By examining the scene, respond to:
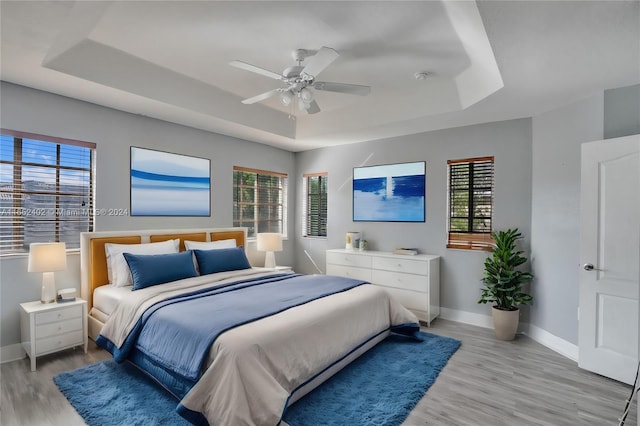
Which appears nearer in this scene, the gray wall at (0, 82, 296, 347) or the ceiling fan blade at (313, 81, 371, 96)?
the ceiling fan blade at (313, 81, 371, 96)

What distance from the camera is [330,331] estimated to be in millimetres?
2641

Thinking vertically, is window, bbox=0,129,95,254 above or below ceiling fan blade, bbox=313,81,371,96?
below

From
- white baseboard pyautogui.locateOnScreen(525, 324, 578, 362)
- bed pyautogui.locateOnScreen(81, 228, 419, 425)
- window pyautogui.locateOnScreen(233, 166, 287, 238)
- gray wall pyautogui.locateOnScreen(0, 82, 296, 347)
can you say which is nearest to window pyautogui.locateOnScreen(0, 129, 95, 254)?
gray wall pyautogui.locateOnScreen(0, 82, 296, 347)

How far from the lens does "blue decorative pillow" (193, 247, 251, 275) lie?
12.7ft

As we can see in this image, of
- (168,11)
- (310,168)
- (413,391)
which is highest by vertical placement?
(168,11)

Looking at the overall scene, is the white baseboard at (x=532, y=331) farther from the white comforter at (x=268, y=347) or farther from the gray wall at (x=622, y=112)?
the gray wall at (x=622, y=112)

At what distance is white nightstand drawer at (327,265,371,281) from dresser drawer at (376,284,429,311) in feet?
1.37

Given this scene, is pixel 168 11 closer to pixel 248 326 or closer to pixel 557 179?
pixel 248 326

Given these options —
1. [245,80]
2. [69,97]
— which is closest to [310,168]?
[245,80]

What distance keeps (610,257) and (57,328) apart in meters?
4.99

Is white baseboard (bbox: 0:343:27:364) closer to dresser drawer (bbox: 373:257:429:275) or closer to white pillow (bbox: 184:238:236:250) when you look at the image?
white pillow (bbox: 184:238:236:250)

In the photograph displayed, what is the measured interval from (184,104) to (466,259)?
395 centimetres

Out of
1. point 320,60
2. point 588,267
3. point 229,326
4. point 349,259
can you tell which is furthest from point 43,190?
point 588,267

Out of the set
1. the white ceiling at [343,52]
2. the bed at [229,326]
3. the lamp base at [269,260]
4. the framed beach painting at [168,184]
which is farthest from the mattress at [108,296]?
the lamp base at [269,260]
